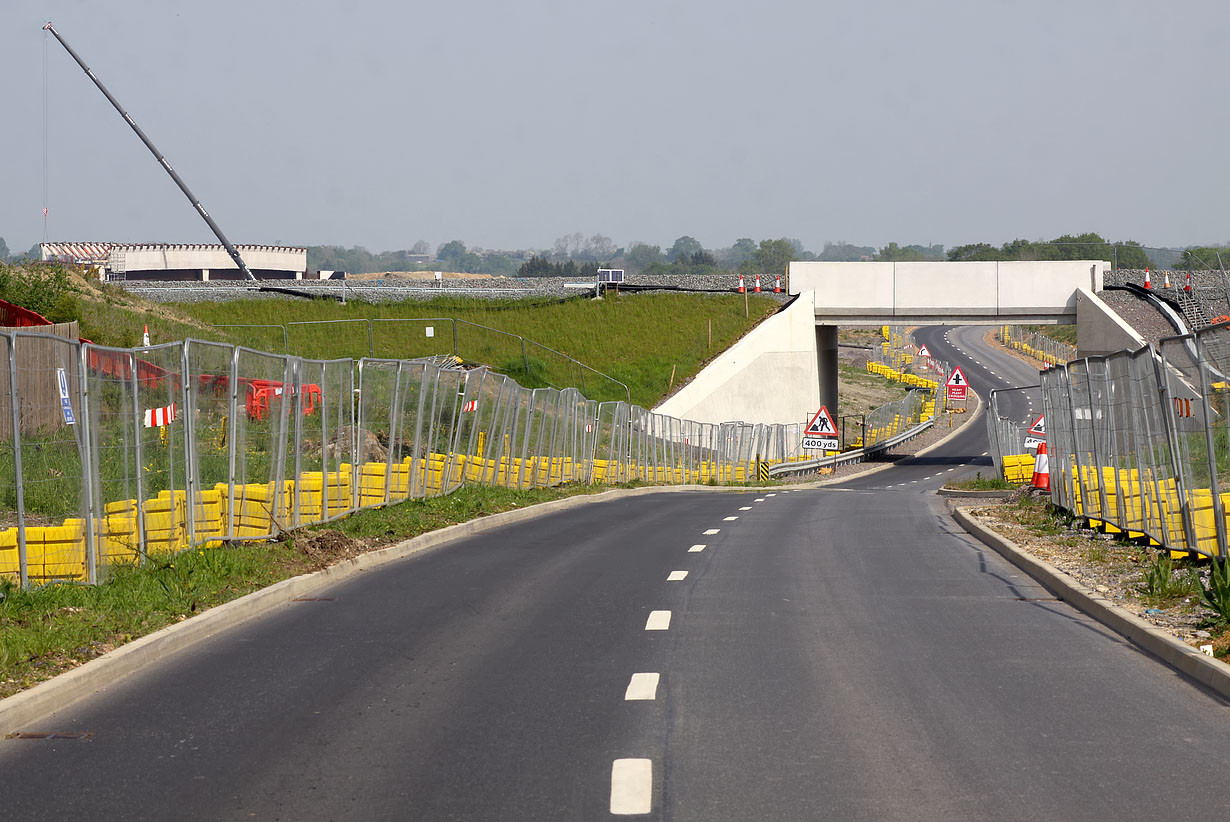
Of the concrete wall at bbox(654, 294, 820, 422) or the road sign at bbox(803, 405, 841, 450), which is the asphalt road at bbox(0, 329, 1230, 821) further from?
the concrete wall at bbox(654, 294, 820, 422)

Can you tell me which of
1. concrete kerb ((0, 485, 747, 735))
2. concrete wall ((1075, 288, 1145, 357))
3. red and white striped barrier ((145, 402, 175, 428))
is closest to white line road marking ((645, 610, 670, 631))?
concrete kerb ((0, 485, 747, 735))

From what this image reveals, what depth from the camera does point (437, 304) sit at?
77.4m

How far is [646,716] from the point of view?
7793 millimetres

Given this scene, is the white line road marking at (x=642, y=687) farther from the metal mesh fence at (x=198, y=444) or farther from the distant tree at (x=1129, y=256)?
the distant tree at (x=1129, y=256)

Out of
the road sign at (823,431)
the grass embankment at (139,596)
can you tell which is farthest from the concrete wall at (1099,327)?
the grass embankment at (139,596)

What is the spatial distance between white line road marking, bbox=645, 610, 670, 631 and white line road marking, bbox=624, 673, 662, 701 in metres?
2.00

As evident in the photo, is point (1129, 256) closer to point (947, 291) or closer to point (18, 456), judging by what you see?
point (947, 291)

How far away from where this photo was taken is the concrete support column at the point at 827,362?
7244 cm

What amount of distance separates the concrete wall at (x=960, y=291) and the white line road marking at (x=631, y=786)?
203ft

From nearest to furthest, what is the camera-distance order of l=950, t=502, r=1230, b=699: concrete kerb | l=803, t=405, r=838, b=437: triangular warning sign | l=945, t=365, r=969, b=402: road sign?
1. l=950, t=502, r=1230, b=699: concrete kerb
2. l=803, t=405, r=838, b=437: triangular warning sign
3. l=945, t=365, r=969, b=402: road sign

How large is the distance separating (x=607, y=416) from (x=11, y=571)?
2864cm

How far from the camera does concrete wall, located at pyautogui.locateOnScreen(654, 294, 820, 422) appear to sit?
2621 inches

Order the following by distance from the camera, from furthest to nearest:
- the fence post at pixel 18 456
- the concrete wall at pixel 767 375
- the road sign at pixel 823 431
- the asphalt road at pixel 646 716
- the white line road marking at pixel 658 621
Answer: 1. the concrete wall at pixel 767 375
2. the road sign at pixel 823 431
3. the white line road marking at pixel 658 621
4. the fence post at pixel 18 456
5. the asphalt road at pixel 646 716

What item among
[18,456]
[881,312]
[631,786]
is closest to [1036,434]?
[881,312]
